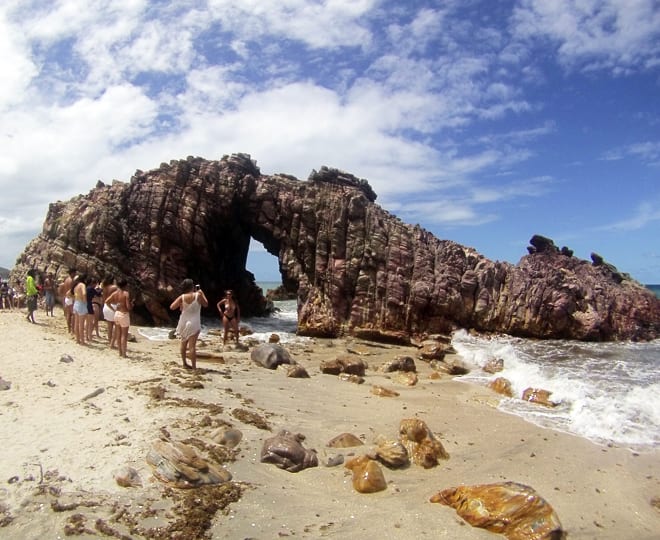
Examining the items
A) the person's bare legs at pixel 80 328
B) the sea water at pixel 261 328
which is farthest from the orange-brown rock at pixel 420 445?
the sea water at pixel 261 328

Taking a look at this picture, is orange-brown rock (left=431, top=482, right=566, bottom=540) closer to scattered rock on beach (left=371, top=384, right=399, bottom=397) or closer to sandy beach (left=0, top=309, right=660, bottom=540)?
sandy beach (left=0, top=309, right=660, bottom=540)

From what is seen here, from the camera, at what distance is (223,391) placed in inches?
416

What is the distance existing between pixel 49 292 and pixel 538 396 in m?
20.4

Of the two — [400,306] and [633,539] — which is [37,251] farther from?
[633,539]

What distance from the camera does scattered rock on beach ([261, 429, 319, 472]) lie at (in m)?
7.11

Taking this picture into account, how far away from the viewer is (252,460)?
7.17 meters

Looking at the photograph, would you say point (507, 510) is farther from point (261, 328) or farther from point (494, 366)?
point (261, 328)

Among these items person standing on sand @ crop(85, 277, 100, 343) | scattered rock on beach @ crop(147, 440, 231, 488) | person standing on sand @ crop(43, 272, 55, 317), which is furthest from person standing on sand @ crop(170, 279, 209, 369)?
person standing on sand @ crop(43, 272, 55, 317)

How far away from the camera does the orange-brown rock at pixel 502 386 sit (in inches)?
521

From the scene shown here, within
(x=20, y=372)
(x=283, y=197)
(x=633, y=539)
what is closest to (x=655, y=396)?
(x=633, y=539)

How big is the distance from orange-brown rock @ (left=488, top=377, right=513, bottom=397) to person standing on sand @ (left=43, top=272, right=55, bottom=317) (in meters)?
18.1

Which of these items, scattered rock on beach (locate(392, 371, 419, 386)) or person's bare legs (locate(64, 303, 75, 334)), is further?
person's bare legs (locate(64, 303, 75, 334))

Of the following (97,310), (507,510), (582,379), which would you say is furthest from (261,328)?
(507,510)

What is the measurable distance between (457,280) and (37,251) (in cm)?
2142
